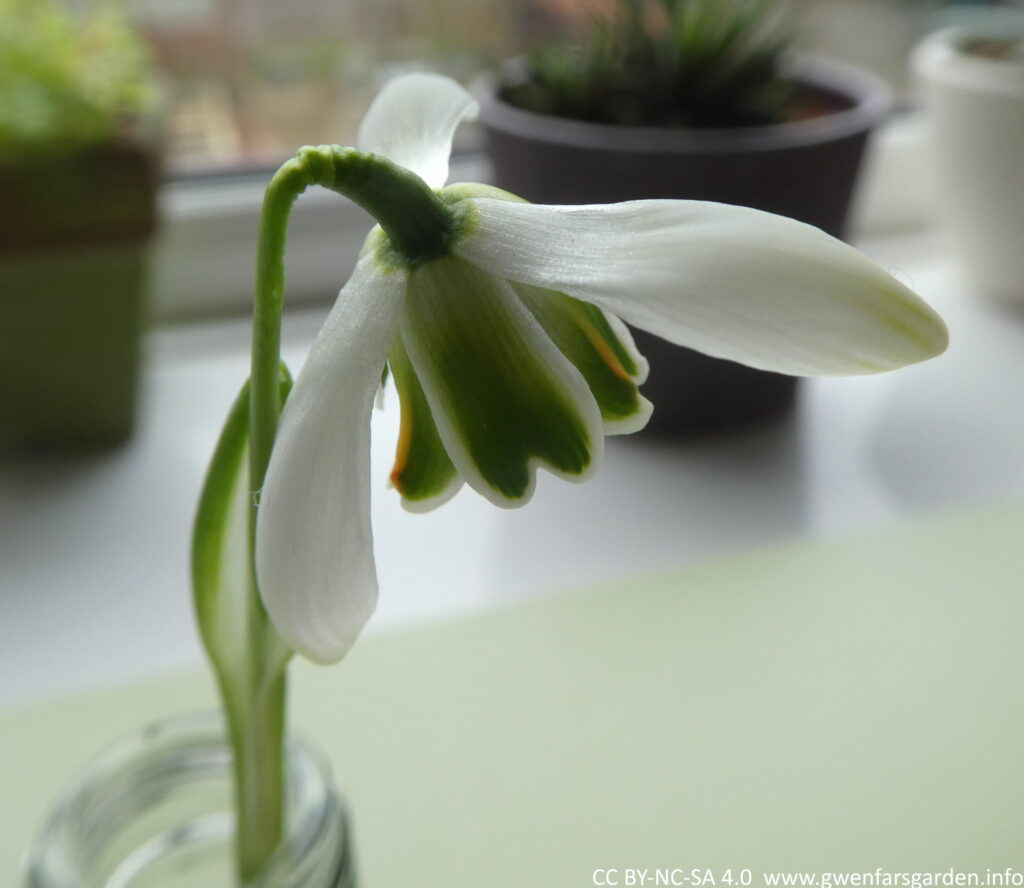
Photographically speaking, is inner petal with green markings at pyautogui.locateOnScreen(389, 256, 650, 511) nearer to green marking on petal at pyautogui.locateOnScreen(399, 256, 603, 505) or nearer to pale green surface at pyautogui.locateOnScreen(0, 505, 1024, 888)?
green marking on petal at pyautogui.locateOnScreen(399, 256, 603, 505)

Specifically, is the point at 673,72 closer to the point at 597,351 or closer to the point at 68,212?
the point at 68,212

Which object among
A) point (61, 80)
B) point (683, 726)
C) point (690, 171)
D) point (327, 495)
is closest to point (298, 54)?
point (61, 80)

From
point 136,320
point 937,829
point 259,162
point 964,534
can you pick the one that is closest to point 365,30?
point 259,162

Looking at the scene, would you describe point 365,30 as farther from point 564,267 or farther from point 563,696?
point 564,267

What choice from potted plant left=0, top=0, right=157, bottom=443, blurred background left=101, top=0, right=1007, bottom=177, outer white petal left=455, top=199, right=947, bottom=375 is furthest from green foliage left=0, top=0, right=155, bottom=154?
outer white petal left=455, top=199, right=947, bottom=375

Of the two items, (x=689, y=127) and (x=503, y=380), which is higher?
(x=689, y=127)

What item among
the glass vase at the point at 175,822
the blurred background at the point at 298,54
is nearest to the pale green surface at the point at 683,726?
the glass vase at the point at 175,822

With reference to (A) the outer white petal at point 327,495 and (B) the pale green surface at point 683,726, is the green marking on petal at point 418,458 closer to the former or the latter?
(A) the outer white petal at point 327,495
